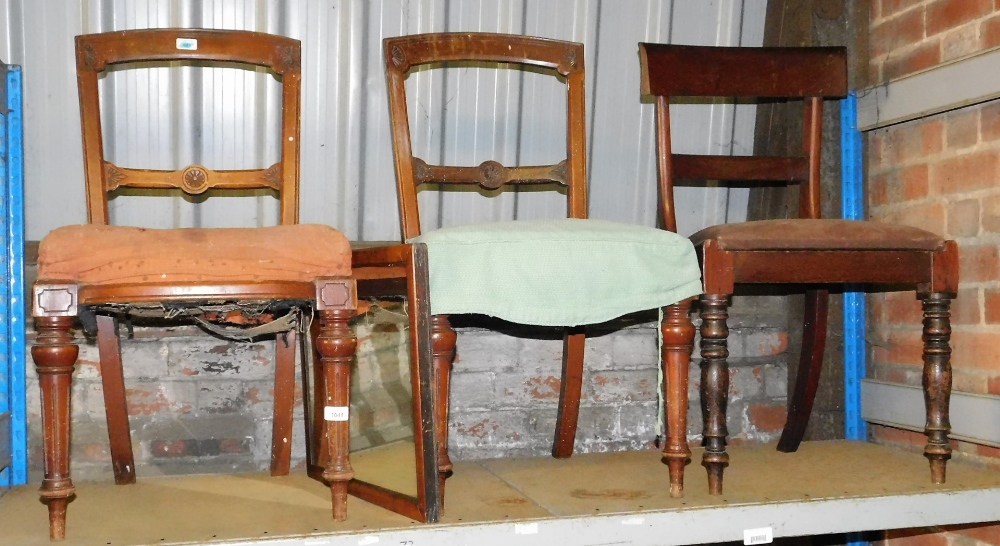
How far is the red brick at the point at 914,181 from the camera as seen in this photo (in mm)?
2145

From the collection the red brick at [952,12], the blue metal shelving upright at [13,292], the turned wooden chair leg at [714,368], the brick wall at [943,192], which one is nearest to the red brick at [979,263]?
the brick wall at [943,192]

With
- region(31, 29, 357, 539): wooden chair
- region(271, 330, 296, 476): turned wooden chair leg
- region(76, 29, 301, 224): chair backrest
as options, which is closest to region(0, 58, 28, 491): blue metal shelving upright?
region(76, 29, 301, 224): chair backrest

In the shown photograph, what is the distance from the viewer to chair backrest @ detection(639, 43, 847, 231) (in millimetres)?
1957

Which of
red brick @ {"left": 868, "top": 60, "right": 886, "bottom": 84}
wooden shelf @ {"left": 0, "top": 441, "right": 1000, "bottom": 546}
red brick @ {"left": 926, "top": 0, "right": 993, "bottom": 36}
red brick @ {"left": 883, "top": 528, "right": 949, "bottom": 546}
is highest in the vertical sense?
red brick @ {"left": 926, "top": 0, "right": 993, "bottom": 36}

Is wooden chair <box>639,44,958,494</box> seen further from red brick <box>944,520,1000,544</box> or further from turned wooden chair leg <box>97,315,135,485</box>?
turned wooden chair leg <box>97,315,135,485</box>

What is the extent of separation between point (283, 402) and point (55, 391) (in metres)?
0.58

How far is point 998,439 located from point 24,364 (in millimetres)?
1937

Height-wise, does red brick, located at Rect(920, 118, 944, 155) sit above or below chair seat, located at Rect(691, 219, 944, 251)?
above

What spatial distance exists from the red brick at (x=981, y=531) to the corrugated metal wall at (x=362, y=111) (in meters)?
0.88

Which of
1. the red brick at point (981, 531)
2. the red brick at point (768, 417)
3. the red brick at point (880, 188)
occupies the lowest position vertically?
the red brick at point (981, 531)

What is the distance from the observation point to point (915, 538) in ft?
7.21

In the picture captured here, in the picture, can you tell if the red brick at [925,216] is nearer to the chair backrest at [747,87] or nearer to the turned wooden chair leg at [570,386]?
the chair backrest at [747,87]

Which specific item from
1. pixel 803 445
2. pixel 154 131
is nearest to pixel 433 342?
pixel 154 131

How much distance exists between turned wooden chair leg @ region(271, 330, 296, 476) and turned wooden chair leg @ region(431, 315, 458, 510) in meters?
0.42
